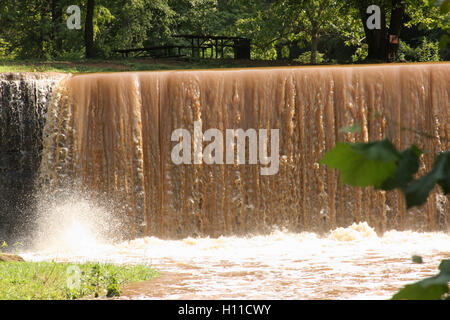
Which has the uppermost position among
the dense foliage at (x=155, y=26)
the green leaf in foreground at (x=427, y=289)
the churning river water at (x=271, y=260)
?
the dense foliage at (x=155, y=26)

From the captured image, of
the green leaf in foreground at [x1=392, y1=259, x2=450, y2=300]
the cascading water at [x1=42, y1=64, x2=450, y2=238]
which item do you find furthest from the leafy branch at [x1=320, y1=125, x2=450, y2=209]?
the cascading water at [x1=42, y1=64, x2=450, y2=238]

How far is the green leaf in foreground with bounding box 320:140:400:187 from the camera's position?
0.98 m

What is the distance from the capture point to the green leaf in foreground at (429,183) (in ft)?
3.15

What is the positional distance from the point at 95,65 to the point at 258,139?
26.4 ft

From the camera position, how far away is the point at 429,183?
980 millimetres

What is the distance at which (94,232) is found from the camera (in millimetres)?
11320

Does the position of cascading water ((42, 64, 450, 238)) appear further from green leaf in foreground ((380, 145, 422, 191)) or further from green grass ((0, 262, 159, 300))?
green leaf in foreground ((380, 145, 422, 191))

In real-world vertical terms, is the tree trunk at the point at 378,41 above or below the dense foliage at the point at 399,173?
above

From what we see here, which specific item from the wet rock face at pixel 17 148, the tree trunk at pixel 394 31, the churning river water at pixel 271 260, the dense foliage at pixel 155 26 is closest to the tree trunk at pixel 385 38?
the tree trunk at pixel 394 31

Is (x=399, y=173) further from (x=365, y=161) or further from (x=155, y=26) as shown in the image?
(x=155, y=26)

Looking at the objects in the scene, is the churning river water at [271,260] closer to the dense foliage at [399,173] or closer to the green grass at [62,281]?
the green grass at [62,281]

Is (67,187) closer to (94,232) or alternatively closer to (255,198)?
(94,232)
